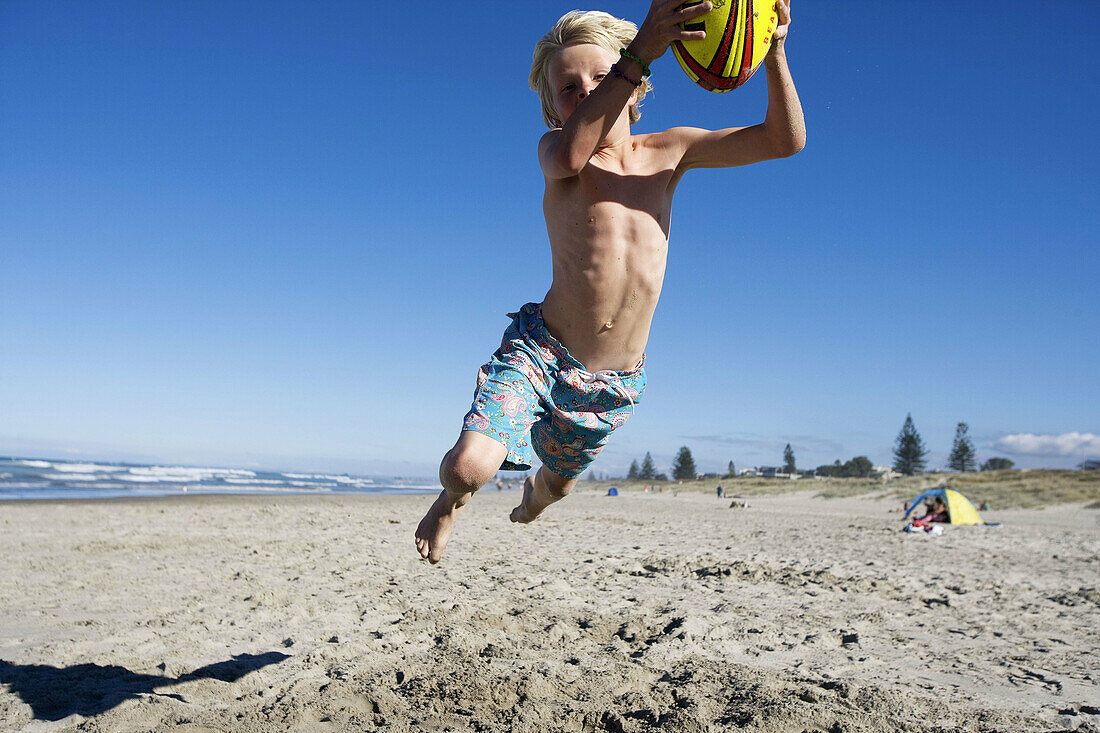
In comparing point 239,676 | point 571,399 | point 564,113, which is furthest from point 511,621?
point 564,113

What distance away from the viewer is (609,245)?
273 cm

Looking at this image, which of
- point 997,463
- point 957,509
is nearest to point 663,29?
point 957,509

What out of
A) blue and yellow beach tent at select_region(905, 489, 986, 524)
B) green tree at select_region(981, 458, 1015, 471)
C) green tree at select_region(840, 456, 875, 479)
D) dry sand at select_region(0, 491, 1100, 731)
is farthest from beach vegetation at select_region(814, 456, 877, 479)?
dry sand at select_region(0, 491, 1100, 731)

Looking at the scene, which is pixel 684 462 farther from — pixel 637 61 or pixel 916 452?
pixel 637 61

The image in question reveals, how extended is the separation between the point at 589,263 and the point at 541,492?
1.33m

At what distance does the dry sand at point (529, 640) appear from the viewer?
3.09 metres

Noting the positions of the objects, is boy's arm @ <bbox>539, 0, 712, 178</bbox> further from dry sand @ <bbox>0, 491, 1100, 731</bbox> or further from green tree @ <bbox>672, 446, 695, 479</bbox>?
green tree @ <bbox>672, 446, 695, 479</bbox>

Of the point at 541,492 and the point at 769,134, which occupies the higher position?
the point at 769,134

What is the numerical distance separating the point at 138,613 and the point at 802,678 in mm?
4364

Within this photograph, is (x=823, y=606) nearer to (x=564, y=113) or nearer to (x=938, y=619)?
(x=938, y=619)

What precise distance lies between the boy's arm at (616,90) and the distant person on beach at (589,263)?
78 millimetres

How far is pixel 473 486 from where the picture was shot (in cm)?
258

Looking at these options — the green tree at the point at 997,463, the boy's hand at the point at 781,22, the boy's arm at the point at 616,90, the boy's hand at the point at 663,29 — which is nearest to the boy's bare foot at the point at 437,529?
the boy's arm at the point at 616,90

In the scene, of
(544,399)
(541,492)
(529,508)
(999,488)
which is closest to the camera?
(544,399)
